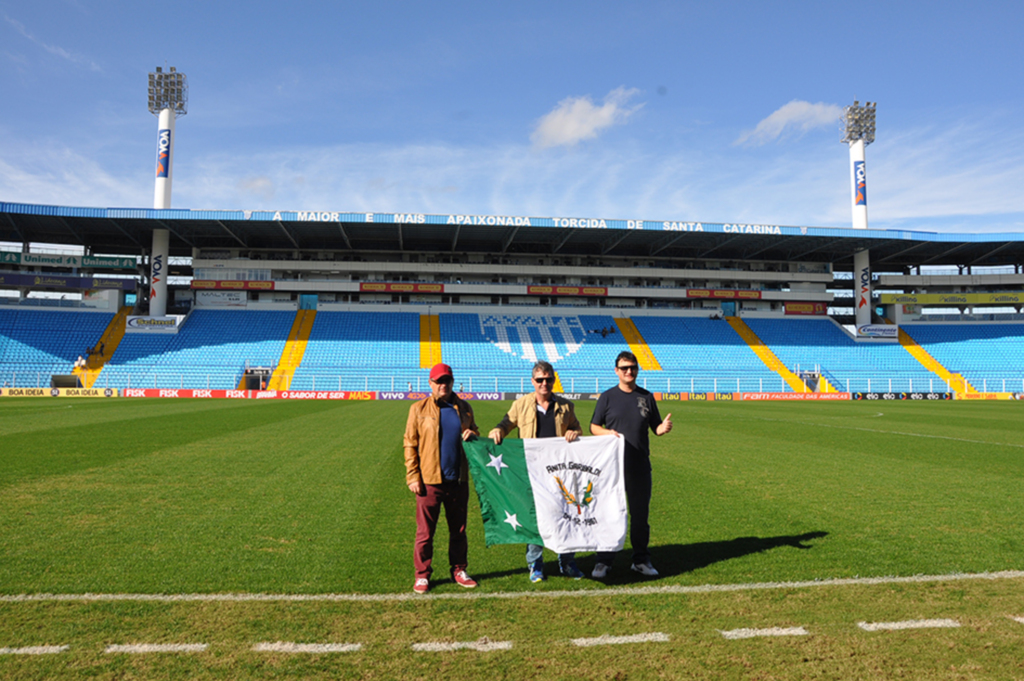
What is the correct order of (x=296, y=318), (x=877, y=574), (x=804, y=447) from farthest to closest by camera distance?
1. (x=296, y=318)
2. (x=804, y=447)
3. (x=877, y=574)

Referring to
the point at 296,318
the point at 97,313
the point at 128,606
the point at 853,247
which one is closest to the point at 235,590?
the point at 128,606

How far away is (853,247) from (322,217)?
150 feet

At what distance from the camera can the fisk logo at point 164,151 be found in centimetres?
4794

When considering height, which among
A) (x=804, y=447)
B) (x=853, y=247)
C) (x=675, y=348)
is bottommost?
(x=804, y=447)

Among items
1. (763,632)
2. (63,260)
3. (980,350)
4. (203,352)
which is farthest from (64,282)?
(980,350)

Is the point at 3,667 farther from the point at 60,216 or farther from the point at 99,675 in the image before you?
the point at 60,216

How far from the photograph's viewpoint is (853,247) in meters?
53.4

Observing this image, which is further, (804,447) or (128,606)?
(804,447)

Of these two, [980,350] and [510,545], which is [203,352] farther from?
[980,350]

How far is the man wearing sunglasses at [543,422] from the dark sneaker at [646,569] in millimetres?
474

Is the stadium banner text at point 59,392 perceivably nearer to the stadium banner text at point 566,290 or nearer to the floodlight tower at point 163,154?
the floodlight tower at point 163,154

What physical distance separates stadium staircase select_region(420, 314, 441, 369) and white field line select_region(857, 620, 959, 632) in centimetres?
3836

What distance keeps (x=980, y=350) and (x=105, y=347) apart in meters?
67.2

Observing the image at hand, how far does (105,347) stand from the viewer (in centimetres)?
4272
